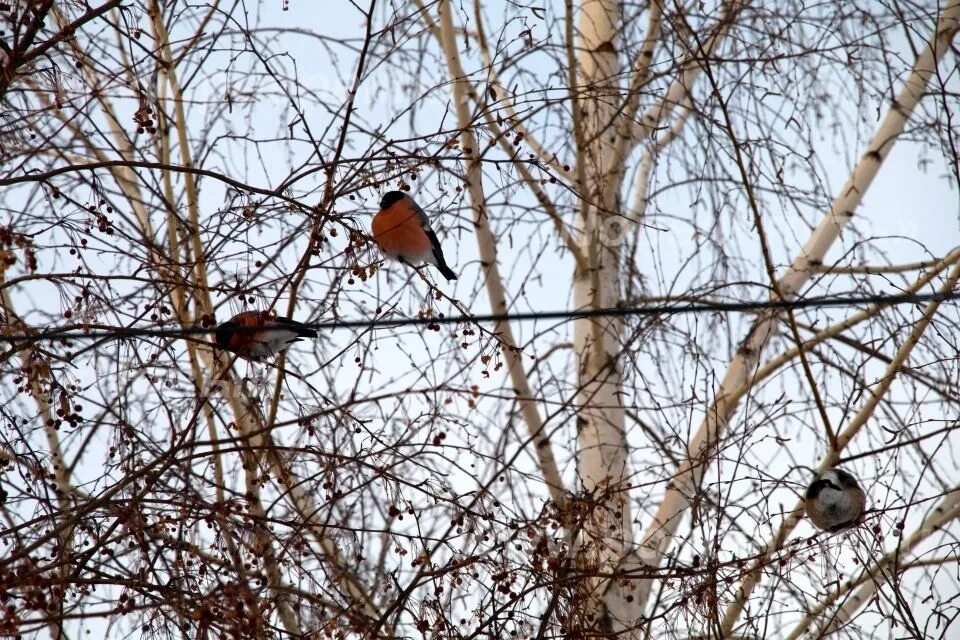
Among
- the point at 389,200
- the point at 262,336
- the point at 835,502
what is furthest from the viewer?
the point at 389,200

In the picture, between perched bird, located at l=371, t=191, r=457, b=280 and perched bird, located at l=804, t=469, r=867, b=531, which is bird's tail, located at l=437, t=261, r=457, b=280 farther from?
perched bird, located at l=804, t=469, r=867, b=531

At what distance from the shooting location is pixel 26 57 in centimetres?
262

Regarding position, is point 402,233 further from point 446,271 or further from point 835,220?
point 835,220

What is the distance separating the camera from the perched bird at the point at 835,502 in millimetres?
2924

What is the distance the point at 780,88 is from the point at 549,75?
0.93 m

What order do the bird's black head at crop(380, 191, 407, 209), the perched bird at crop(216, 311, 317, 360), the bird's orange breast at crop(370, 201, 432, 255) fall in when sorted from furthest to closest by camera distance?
the bird's orange breast at crop(370, 201, 432, 255) < the bird's black head at crop(380, 191, 407, 209) < the perched bird at crop(216, 311, 317, 360)

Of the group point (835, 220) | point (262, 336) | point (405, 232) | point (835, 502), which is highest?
point (405, 232)

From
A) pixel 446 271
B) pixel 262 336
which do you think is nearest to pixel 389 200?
pixel 446 271

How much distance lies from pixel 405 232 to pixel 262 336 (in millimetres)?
836

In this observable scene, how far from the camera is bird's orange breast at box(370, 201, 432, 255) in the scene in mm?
4070

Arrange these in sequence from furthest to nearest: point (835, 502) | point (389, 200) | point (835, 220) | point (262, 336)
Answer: point (835, 220), point (389, 200), point (262, 336), point (835, 502)

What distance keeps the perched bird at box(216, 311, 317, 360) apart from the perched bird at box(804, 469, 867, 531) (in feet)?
4.77

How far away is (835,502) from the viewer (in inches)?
115

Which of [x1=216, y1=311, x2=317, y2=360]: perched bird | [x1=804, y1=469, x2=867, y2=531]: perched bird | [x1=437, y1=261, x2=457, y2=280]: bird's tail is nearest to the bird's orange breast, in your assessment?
[x1=437, y1=261, x2=457, y2=280]: bird's tail
